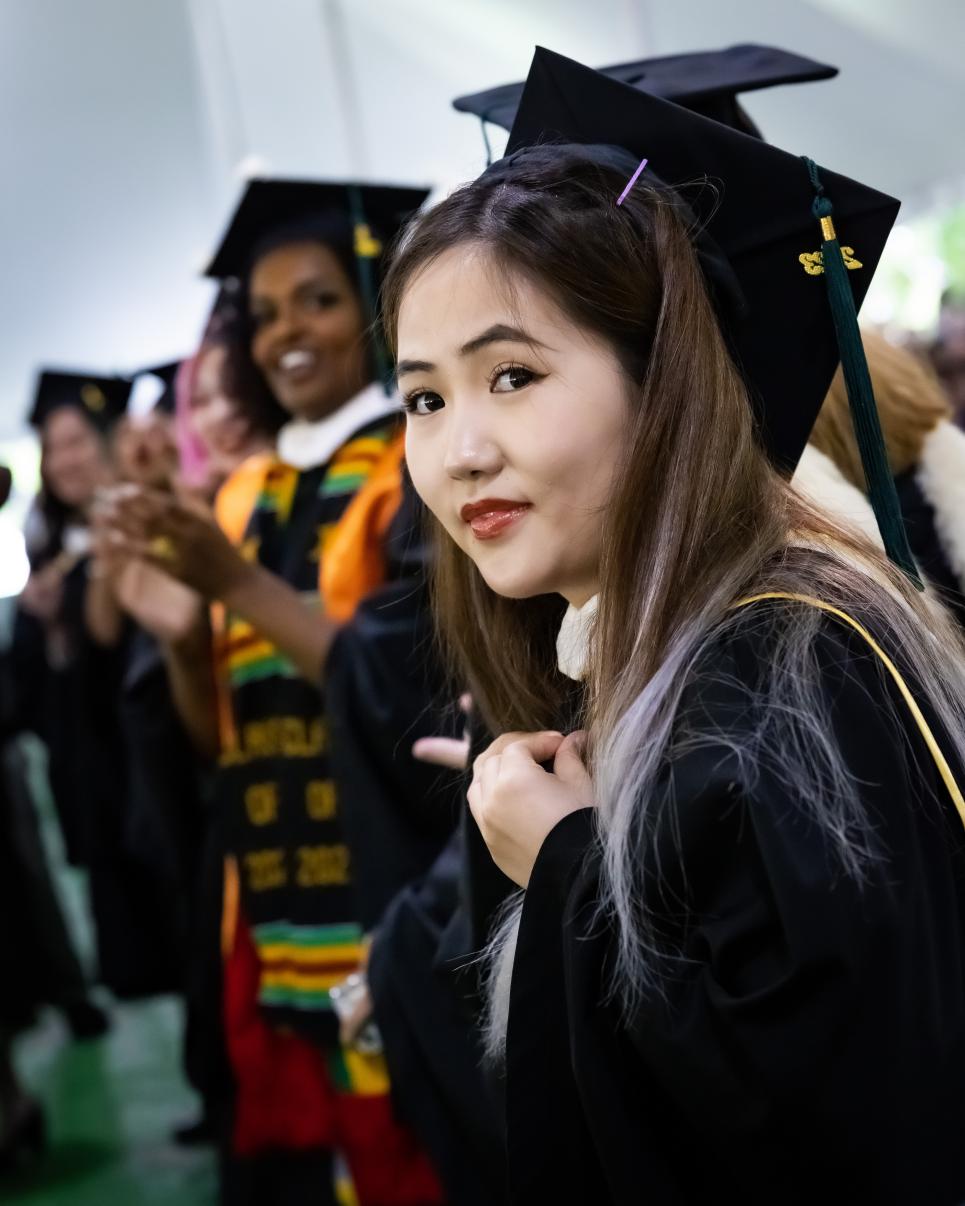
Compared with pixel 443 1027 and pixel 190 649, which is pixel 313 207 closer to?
pixel 190 649

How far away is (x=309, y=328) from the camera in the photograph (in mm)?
2799

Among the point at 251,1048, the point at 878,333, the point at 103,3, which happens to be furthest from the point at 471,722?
the point at 103,3

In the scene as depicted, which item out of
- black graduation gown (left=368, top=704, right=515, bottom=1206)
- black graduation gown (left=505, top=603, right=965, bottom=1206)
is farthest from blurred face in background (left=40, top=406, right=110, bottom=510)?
black graduation gown (left=505, top=603, right=965, bottom=1206)

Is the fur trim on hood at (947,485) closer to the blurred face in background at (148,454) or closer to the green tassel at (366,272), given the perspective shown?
the green tassel at (366,272)

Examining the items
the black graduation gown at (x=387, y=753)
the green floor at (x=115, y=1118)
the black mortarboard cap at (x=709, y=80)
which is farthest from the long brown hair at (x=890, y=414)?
the green floor at (x=115, y=1118)

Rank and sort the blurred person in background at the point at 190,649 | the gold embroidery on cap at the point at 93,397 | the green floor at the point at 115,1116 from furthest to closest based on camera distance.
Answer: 1. the gold embroidery on cap at the point at 93,397
2. the green floor at the point at 115,1116
3. the blurred person in background at the point at 190,649

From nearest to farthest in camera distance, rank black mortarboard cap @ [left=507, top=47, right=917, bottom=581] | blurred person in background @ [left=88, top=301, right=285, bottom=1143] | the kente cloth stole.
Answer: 1. black mortarboard cap @ [left=507, top=47, right=917, bottom=581]
2. the kente cloth stole
3. blurred person in background @ [left=88, top=301, right=285, bottom=1143]

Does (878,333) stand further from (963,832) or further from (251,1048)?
(251,1048)

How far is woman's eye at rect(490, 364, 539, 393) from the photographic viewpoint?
1317 mm

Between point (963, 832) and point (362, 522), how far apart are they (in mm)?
1595

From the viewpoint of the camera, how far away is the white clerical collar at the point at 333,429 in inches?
109

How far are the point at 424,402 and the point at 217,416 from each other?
6.54 ft

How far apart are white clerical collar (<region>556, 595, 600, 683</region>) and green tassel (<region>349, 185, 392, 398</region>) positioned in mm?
1160

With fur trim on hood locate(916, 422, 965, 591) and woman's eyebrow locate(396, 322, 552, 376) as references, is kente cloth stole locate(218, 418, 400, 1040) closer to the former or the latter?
fur trim on hood locate(916, 422, 965, 591)
